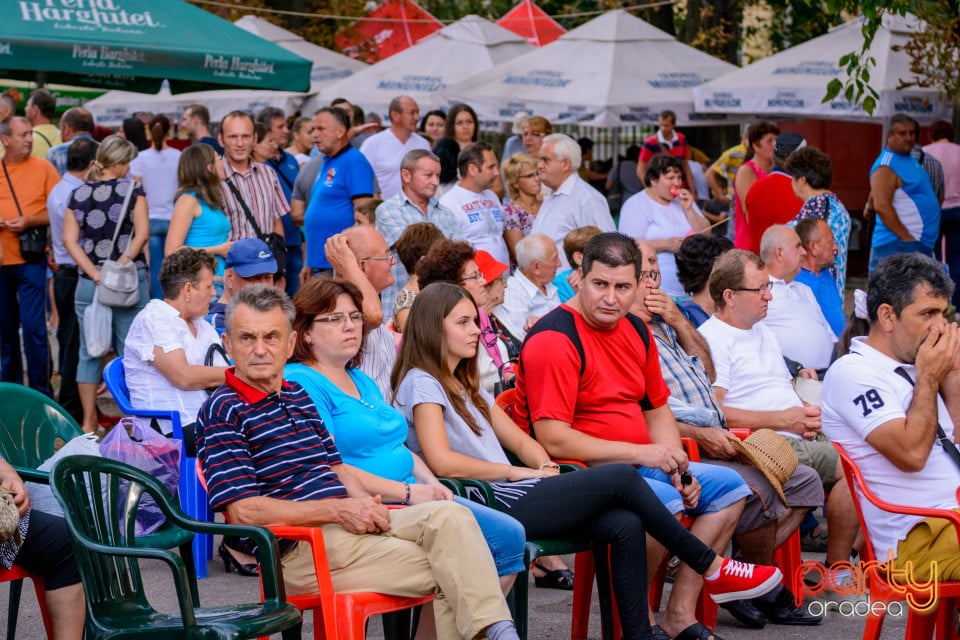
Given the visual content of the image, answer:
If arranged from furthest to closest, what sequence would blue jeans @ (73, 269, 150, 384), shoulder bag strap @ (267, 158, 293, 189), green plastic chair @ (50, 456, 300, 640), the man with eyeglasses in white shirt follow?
shoulder bag strap @ (267, 158, 293, 189)
blue jeans @ (73, 269, 150, 384)
the man with eyeglasses in white shirt
green plastic chair @ (50, 456, 300, 640)

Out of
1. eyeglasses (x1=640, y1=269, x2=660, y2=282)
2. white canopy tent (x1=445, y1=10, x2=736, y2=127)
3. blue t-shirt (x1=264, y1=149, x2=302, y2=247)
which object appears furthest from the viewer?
white canopy tent (x1=445, y1=10, x2=736, y2=127)

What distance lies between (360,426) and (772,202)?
5.75 m

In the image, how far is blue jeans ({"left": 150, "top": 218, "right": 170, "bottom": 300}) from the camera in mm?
9828

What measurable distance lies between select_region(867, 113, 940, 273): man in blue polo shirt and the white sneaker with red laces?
6.30 metres

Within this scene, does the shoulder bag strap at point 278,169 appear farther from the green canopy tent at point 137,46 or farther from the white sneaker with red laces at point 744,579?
the white sneaker with red laces at point 744,579

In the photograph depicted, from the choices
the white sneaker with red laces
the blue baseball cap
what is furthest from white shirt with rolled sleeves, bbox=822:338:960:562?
the blue baseball cap

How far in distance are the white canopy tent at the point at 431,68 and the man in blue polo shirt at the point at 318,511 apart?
11913mm

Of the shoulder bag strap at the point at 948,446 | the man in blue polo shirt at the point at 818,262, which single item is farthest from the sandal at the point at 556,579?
the man in blue polo shirt at the point at 818,262

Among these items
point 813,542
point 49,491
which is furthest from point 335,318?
point 813,542

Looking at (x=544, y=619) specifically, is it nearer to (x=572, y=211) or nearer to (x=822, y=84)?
(x=572, y=211)

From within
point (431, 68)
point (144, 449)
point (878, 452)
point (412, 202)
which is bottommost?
point (144, 449)

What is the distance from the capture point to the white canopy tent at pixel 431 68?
54.2 feet

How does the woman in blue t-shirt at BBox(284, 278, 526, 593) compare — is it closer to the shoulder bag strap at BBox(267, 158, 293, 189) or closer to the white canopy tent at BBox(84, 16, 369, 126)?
the shoulder bag strap at BBox(267, 158, 293, 189)

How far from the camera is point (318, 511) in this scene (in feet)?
13.3
